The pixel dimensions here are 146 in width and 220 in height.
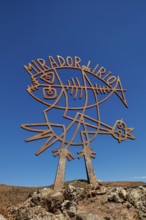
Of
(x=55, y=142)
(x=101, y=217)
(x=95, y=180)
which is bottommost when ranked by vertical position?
(x=101, y=217)

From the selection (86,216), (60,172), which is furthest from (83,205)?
(60,172)

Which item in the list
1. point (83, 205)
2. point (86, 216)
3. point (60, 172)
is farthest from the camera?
point (60, 172)

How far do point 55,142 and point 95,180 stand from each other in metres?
2.14

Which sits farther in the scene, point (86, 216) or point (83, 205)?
point (83, 205)

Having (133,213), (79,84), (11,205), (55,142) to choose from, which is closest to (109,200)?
(133,213)

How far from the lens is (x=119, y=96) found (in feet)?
50.6

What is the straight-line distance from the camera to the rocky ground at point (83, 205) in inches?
421

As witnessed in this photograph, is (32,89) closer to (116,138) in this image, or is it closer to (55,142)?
(55,142)

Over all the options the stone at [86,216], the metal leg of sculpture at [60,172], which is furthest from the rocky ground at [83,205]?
the metal leg of sculpture at [60,172]

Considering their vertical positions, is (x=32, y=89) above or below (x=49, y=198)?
above

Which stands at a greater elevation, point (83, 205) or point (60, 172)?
point (60, 172)

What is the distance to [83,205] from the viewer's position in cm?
1127

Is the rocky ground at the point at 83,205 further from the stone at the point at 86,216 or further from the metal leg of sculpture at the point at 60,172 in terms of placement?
the metal leg of sculpture at the point at 60,172

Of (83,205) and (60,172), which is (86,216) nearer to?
(83,205)
